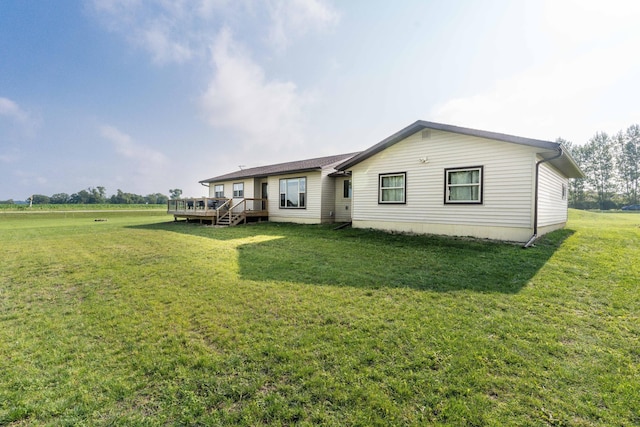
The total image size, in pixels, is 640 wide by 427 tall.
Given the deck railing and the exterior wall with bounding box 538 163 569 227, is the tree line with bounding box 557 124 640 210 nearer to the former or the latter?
Result: the exterior wall with bounding box 538 163 569 227

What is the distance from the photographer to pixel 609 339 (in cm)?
322

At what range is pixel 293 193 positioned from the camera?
16.6 m

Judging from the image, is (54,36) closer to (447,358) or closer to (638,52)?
(447,358)

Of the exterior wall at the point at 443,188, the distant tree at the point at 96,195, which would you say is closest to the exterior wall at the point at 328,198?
the exterior wall at the point at 443,188

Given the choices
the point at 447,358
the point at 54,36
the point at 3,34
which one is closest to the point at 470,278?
the point at 447,358

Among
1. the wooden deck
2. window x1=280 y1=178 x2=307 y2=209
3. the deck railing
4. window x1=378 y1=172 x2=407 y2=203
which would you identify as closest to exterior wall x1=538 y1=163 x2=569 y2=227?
window x1=378 y1=172 x2=407 y2=203

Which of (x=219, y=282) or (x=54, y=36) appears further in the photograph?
(x=54, y=36)

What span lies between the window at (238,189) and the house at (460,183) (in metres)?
9.93

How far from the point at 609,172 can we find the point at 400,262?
207 feet

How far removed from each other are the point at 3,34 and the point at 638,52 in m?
35.1

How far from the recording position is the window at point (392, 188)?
36.9 feet

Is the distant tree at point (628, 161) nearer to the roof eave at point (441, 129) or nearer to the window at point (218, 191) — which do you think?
the roof eave at point (441, 129)

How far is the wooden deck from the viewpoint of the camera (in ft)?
53.8

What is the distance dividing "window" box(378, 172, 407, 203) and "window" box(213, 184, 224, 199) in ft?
48.7
